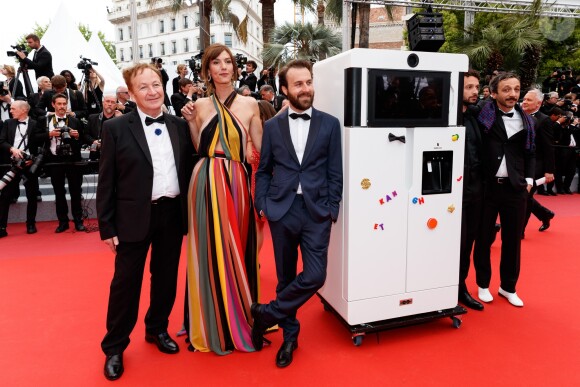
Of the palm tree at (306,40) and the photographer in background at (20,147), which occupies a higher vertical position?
the palm tree at (306,40)

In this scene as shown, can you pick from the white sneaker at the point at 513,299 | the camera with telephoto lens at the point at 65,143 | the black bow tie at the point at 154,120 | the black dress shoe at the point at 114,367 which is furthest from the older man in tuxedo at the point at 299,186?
the camera with telephoto lens at the point at 65,143

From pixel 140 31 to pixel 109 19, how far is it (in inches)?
195

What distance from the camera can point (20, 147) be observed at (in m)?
6.02

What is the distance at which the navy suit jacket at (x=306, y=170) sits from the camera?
2.47 meters

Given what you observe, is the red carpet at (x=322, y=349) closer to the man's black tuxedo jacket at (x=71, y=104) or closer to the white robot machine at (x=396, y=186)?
the white robot machine at (x=396, y=186)

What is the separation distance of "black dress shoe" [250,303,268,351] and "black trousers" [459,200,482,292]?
1.60 m

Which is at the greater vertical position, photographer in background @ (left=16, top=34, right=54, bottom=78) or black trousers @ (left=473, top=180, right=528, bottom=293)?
photographer in background @ (left=16, top=34, right=54, bottom=78)

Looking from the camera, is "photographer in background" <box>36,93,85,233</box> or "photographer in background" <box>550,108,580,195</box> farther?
"photographer in background" <box>550,108,580,195</box>

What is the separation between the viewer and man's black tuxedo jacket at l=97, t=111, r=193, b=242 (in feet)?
7.79

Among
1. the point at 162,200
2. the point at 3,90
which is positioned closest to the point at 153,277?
the point at 162,200

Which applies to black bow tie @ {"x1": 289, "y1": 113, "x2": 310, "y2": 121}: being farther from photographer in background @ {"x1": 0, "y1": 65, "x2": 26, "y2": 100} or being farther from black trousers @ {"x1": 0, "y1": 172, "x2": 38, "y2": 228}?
A: photographer in background @ {"x1": 0, "y1": 65, "x2": 26, "y2": 100}

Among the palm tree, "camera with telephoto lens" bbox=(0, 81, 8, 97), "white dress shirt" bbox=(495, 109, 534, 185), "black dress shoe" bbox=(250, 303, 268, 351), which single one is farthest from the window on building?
"black dress shoe" bbox=(250, 303, 268, 351)

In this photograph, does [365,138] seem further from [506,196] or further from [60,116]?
[60,116]

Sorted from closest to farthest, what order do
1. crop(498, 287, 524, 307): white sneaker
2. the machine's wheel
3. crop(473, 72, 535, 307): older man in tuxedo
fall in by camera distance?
the machine's wheel
crop(473, 72, 535, 307): older man in tuxedo
crop(498, 287, 524, 307): white sneaker
